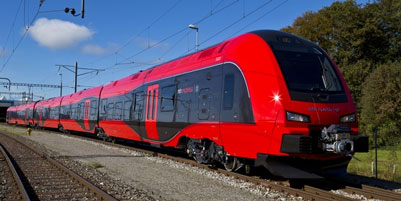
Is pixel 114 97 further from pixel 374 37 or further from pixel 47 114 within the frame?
pixel 374 37

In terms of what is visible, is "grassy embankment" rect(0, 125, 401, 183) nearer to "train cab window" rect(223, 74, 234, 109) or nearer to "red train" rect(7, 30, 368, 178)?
"red train" rect(7, 30, 368, 178)

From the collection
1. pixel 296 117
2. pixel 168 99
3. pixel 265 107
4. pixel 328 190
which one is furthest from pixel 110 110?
pixel 328 190

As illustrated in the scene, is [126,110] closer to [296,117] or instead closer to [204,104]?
[204,104]

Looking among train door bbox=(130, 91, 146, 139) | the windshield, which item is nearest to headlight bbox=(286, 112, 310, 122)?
the windshield

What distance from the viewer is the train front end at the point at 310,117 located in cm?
741

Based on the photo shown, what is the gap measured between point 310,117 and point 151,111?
7.47m

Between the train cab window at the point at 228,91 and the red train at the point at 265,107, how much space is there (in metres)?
0.03

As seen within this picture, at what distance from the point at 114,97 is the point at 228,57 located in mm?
10782

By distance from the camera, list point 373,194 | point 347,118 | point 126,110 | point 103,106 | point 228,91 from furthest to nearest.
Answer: point 103,106
point 126,110
point 228,91
point 347,118
point 373,194

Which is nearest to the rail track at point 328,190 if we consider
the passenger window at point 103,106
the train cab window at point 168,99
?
the train cab window at point 168,99

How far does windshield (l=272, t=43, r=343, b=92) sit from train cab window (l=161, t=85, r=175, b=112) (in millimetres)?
4772

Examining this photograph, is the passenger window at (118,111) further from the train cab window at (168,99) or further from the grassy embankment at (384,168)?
the grassy embankment at (384,168)

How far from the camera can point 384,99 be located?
102ft

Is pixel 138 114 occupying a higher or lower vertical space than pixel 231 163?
higher
